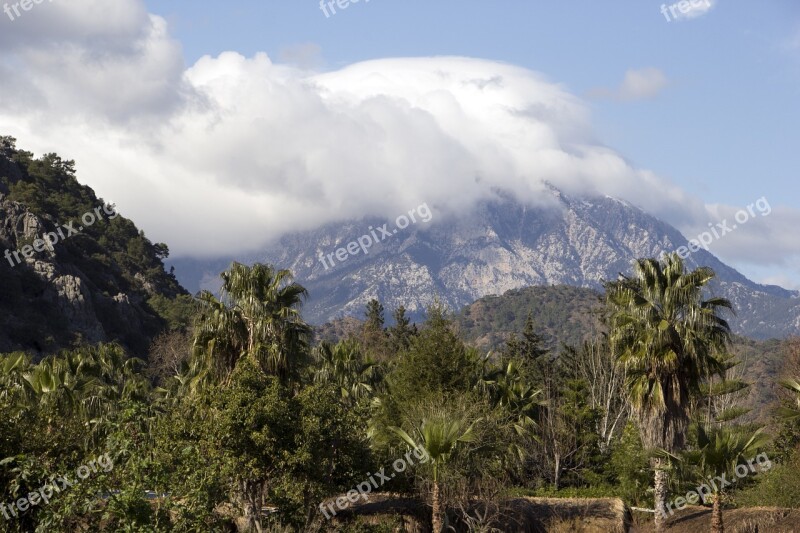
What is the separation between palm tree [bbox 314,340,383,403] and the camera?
160ft

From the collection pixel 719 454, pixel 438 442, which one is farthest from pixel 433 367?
pixel 719 454

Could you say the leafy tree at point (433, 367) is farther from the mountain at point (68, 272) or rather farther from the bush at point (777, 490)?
the mountain at point (68, 272)

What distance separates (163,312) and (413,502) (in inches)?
3926

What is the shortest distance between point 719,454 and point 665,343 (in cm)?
628

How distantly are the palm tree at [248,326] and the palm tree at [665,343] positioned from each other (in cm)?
1152

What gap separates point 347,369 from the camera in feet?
163

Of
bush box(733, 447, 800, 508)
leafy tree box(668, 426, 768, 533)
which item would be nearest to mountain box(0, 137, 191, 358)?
bush box(733, 447, 800, 508)

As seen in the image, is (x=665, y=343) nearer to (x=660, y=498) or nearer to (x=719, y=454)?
(x=660, y=498)

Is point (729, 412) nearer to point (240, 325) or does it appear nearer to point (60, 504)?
point (240, 325)

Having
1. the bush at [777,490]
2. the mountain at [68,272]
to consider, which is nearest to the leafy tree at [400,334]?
the mountain at [68,272]

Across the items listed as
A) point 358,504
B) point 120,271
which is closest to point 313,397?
point 358,504

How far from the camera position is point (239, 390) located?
26.1 m

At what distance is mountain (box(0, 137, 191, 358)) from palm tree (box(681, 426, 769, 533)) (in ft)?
215

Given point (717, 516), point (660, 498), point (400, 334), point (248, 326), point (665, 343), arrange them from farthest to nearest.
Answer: point (400, 334)
point (248, 326)
point (665, 343)
point (660, 498)
point (717, 516)
